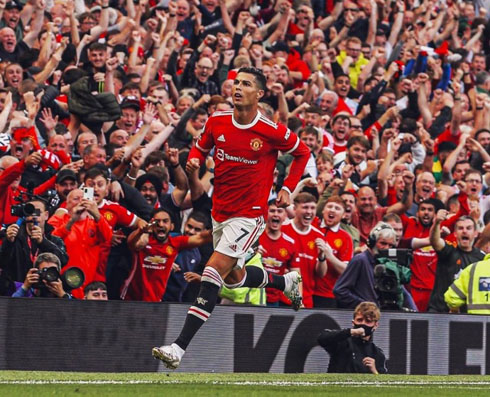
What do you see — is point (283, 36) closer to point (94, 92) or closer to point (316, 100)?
point (316, 100)

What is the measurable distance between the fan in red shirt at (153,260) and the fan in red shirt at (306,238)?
145 cm

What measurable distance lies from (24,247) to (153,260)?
147 cm

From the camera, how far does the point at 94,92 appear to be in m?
14.2

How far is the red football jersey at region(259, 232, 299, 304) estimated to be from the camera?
12.6m

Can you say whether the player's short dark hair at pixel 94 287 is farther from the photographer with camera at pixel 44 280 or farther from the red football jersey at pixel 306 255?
the red football jersey at pixel 306 255

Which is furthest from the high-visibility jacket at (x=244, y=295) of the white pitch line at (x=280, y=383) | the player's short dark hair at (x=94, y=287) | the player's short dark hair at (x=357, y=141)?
the player's short dark hair at (x=357, y=141)

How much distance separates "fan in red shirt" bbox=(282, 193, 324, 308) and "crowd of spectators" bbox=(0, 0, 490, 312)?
22mm

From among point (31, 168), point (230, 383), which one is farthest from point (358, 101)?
point (230, 383)

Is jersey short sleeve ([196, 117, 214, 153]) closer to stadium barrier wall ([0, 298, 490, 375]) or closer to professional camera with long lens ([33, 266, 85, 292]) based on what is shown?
stadium barrier wall ([0, 298, 490, 375])

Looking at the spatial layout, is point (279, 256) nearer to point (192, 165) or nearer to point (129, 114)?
point (129, 114)

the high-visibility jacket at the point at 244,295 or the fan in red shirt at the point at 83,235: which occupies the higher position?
the fan in red shirt at the point at 83,235

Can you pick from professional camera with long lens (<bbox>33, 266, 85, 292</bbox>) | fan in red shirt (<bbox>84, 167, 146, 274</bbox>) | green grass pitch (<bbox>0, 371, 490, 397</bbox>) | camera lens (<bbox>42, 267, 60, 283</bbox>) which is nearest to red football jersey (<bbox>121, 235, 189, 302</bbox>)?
fan in red shirt (<bbox>84, 167, 146, 274</bbox>)

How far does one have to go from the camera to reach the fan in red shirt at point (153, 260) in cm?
1180

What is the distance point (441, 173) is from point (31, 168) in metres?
6.90
